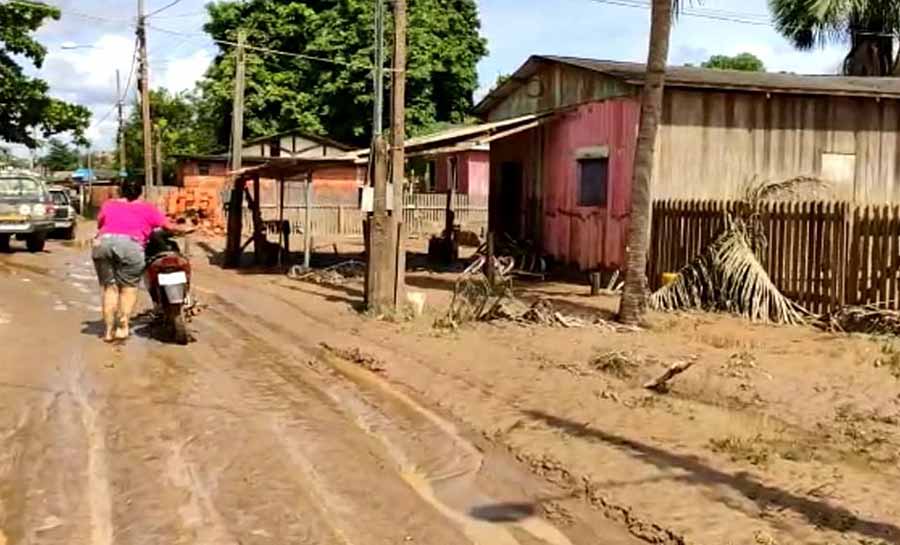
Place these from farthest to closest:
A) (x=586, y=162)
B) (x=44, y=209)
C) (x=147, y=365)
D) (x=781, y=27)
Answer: (x=781, y=27) → (x=44, y=209) → (x=586, y=162) → (x=147, y=365)

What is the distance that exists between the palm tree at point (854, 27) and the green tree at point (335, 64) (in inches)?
674

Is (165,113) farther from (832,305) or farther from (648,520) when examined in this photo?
(648,520)

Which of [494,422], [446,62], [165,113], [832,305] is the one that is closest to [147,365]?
[494,422]

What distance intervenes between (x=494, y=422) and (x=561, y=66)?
530 inches

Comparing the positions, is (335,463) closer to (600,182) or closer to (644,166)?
(644,166)

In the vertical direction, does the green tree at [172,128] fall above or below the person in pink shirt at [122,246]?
above

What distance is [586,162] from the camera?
19.2 m

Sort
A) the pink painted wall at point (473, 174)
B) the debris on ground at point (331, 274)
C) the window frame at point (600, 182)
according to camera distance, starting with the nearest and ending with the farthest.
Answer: the window frame at point (600, 182)
the debris on ground at point (331, 274)
the pink painted wall at point (473, 174)

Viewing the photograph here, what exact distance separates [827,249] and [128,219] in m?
8.33

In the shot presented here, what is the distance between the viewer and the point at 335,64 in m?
45.2

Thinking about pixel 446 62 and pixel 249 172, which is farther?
pixel 446 62

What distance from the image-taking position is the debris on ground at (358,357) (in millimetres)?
10451

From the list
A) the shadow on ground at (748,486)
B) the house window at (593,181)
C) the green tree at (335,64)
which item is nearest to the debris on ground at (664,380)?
the shadow on ground at (748,486)

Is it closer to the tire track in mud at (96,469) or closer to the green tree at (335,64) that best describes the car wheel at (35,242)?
the green tree at (335,64)
